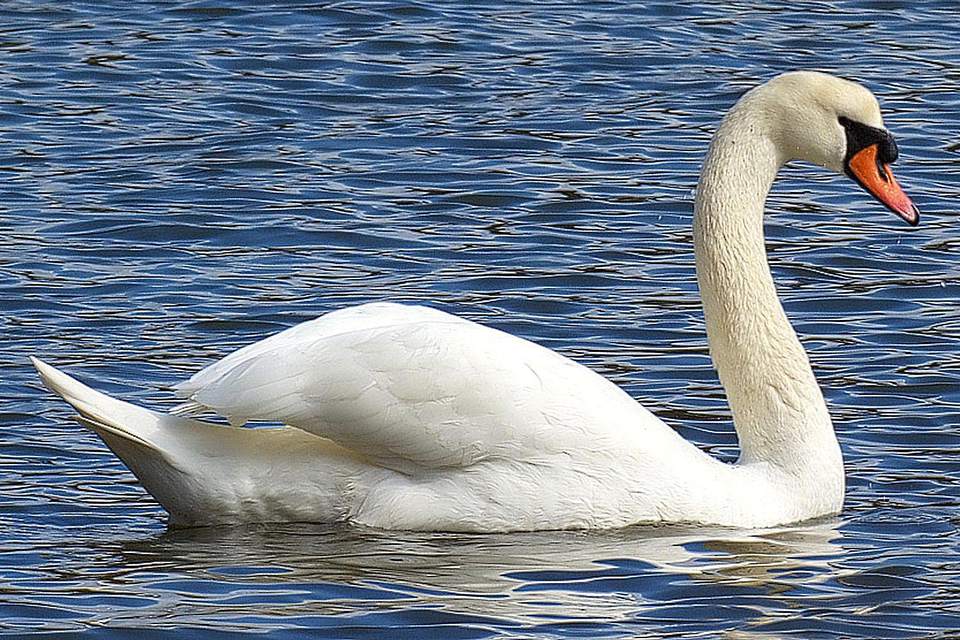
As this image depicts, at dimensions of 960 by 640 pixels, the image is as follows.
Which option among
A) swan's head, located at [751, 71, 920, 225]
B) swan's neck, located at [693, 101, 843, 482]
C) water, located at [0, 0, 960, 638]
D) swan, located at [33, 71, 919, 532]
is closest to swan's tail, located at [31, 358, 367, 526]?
swan, located at [33, 71, 919, 532]

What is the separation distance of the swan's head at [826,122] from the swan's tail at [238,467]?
6.21 ft

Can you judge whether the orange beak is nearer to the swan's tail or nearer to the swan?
the swan

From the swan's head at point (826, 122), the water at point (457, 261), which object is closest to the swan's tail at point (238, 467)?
the water at point (457, 261)

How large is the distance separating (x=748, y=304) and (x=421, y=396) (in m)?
1.40

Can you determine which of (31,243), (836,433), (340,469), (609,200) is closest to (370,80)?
(609,200)

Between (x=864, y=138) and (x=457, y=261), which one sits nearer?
(x=864, y=138)

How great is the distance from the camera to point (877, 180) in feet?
27.8

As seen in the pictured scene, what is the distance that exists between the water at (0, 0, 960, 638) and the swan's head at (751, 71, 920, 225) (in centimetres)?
110

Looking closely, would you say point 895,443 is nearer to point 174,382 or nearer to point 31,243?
point 174,382

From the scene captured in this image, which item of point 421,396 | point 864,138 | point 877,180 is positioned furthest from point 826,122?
point 421,396

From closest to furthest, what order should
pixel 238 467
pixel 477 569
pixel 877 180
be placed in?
pixel 477 569, pixel 238 467, pixel 877 180

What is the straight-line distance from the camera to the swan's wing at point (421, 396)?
7.50m

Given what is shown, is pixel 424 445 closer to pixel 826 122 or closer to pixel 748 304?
pixel 748 304

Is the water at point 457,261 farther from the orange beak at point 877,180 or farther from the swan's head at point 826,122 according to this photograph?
the swan's head at point 826,122
